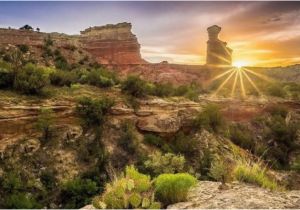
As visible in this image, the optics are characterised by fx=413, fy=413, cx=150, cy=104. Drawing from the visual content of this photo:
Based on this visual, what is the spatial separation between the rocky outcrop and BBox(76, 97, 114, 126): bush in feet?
41.1

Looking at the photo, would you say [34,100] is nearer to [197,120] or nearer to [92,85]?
[92,85]

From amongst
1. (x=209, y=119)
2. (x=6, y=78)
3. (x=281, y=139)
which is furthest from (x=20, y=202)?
(x=281, y=139)

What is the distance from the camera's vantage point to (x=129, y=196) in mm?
5934

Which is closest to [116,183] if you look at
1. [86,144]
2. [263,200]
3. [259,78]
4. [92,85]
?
[263,200]

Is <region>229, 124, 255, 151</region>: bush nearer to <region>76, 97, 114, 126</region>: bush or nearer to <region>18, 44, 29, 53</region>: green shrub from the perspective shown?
<region>76, 97, 114, 126</region>: bush

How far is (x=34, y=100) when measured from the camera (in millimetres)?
17719

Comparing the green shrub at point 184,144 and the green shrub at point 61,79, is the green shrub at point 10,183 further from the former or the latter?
the green shrub at point 184,144

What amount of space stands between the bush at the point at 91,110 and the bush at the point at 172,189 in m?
12.9

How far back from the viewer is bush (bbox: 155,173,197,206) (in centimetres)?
630

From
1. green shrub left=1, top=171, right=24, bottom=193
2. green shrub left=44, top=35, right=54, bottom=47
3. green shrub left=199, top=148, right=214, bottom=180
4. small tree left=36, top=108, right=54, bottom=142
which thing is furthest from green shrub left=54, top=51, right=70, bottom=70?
green shrub left=1, top=171, right=24, bottom=193

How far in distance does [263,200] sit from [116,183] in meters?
2.20

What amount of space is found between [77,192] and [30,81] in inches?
237

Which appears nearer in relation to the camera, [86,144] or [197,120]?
[86,144]

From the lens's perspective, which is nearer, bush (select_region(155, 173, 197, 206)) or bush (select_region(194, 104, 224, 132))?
bush (select_region(155, 173, 197, 206))
